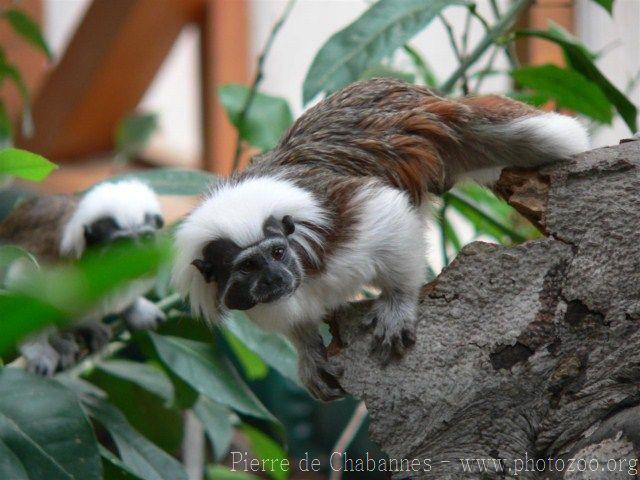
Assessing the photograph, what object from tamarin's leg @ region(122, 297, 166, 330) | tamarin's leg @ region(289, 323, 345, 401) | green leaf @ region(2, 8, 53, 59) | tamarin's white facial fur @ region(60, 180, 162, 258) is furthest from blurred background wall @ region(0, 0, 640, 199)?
tamarin's leg @ region(289, 323, 345, 401)

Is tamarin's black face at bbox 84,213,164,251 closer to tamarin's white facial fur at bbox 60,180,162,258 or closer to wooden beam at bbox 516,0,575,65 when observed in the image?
tamarin's white facial fur at bbox 60,180,162,258

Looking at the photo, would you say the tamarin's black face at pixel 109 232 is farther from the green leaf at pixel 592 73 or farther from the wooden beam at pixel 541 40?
the wooden beam at pixel 541 40

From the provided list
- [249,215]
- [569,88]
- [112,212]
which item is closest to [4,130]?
[112,212]

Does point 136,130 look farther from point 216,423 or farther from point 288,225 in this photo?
point 288,225

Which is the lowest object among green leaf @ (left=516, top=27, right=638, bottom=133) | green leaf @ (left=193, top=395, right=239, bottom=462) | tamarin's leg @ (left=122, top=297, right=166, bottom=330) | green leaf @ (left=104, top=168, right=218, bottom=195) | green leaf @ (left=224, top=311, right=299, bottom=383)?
green leaf @ (left=193, top=395, right=239, bottom=462)

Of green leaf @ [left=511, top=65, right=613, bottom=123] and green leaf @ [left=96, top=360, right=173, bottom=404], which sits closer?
green leaf @ [left=511, top=65, right=613, bottom=123]

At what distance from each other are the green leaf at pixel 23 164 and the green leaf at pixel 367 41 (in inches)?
37.5

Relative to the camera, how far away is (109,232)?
11.2 feet

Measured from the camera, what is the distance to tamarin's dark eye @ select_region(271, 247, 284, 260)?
7.11 feet

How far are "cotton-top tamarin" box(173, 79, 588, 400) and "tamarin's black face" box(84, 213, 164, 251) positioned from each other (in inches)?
41.8

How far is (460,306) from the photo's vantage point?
1.95 metres

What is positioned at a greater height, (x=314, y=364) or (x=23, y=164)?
(x=23, y=164)

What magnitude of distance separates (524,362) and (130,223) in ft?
6.71

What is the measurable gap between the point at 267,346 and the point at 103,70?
310 centimetres
